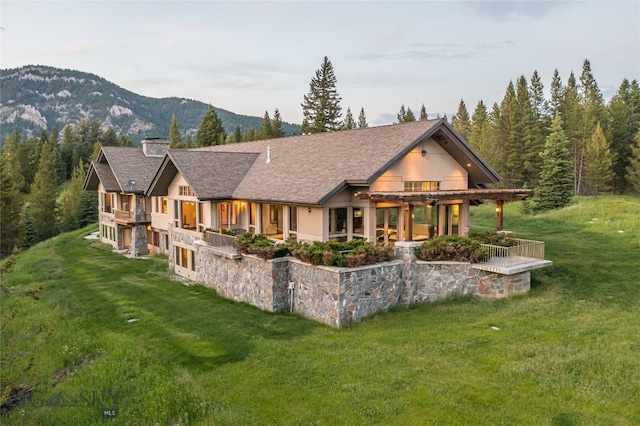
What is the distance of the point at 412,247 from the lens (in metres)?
16.8

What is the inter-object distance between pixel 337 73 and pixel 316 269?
170ft

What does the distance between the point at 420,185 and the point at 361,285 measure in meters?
7.17

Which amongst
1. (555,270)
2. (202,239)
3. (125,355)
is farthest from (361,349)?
(202,239)

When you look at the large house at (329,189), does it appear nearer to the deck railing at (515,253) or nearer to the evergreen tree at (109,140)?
the deck railing at (515,253)

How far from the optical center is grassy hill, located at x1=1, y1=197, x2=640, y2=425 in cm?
912

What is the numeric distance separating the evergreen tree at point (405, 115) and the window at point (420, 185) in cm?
6815

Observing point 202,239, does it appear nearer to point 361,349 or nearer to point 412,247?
point 412,247

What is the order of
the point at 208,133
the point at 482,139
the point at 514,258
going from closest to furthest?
the point at 514,258
the point at 482,139
the point at 208,133

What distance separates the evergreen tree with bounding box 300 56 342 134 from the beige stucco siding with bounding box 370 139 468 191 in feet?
136

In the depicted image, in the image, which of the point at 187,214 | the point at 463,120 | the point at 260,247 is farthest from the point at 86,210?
the point at 463,120

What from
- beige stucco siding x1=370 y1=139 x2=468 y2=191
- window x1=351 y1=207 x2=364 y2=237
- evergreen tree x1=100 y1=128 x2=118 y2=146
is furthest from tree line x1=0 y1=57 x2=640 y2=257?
window x1=351 y1=207 x2=364 y2=237

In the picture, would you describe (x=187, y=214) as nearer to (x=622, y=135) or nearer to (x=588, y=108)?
(x=588, y=108)

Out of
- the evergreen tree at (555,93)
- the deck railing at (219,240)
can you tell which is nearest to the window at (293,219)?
the deck railing at (219,240)

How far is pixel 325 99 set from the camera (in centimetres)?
6206
